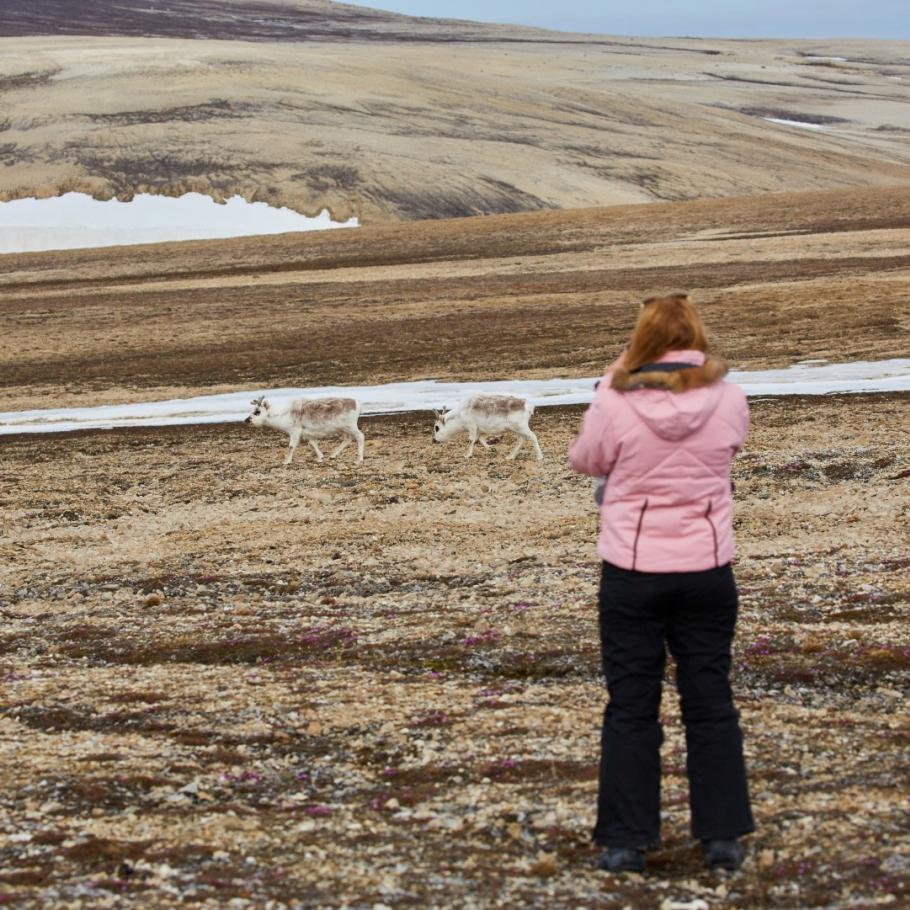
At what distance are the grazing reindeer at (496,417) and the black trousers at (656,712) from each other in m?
12.9

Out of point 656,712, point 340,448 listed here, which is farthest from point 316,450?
point 656,712

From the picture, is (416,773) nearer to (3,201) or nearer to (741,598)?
(741,598)

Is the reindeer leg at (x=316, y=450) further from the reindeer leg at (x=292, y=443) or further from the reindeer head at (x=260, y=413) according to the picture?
the reindeer head at (x=260, y=413)

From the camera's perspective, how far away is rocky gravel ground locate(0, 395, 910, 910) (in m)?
6.64

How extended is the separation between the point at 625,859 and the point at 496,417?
13289 mm

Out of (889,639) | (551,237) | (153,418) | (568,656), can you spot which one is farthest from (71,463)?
A: (551,237)

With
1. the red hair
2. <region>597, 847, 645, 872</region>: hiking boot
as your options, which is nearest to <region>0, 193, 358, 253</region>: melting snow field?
the red hair

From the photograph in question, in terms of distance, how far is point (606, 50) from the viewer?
191m

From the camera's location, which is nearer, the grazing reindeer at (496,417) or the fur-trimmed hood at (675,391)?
the fur-trimmed hood at (675,391)

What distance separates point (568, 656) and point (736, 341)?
24.1m

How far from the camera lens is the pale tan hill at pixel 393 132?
8362 cm

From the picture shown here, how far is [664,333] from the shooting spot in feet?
20.6

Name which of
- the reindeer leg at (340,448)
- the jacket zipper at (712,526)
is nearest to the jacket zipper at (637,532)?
the jacket zipper at (712,526)

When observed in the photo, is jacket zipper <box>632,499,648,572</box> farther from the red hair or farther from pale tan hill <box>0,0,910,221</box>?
pale tan hill <box>0,0,910,221</box>
